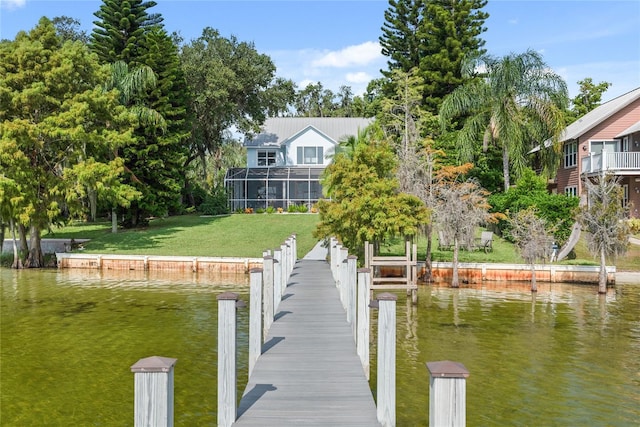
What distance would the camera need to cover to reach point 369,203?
21859 millimetres

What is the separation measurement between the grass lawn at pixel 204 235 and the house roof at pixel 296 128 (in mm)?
12313

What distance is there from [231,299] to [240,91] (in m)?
47.4

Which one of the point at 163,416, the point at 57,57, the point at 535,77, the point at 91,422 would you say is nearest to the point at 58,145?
the point at 57,57

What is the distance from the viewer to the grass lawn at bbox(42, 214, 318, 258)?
1283 inches

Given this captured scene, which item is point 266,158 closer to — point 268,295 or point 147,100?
point 147,100

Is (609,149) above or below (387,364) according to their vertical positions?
above

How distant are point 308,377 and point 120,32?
3886 cm

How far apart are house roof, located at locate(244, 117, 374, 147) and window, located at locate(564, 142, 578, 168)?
19.0 meters

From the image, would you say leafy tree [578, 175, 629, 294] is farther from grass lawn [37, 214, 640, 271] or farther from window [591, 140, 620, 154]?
window [591, 140, 620, 154]

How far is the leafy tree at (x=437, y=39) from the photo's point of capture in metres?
44.3

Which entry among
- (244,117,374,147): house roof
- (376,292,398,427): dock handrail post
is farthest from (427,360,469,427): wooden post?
(244,117,374,147): house roof

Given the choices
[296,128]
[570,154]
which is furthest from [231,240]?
[570,154]

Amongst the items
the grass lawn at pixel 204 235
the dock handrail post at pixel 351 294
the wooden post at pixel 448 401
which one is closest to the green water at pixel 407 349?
the dock handrail post at pixel 351 294

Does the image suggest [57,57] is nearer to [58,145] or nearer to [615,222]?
[58,145]
